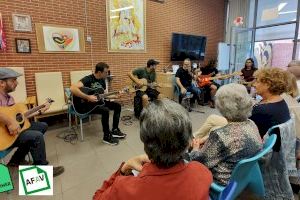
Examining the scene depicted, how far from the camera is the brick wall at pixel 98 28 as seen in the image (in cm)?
370

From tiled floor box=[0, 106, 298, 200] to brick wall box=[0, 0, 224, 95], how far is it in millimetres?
1223

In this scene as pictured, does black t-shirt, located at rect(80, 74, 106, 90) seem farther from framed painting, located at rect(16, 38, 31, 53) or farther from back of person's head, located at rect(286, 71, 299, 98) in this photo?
back of person's head, located at rect(286, 71, 299, 98)

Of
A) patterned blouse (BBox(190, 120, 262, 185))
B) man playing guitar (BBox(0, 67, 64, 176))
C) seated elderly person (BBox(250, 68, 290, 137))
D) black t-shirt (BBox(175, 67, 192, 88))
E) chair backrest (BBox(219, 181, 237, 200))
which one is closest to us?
chair backrest (BBox(219, 181, 237, 200))

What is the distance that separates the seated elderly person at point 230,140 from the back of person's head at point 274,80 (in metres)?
0.72

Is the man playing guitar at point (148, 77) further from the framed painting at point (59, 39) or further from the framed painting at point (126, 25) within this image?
the framed painting at point (59, 39)

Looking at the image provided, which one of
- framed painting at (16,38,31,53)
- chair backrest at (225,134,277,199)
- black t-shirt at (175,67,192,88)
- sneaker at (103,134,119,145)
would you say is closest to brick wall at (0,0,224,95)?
framed painting at (16,38,31,53)

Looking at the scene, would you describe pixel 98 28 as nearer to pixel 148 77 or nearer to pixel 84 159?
pixel 148 77

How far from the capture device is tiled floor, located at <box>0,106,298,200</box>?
6.83ft

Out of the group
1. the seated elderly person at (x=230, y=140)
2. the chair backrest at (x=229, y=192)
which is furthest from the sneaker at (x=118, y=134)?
the chair backrest at (x=229, y=192)

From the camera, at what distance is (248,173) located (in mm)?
1198

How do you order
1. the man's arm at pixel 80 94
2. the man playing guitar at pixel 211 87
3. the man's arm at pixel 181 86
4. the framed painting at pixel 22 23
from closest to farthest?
the man's arm at pixel 80 94
the framed painting at pixel 22 23
the man's arm at pixel 181 86
the man playing guitar at pixel 211 87

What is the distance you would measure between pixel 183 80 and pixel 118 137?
225 cm

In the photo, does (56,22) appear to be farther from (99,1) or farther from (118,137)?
(118,137)

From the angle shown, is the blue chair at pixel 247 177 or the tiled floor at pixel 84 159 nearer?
the blue chair at pixel 247 177
